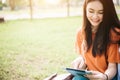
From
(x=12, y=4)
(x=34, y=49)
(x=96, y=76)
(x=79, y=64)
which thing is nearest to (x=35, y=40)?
(x=34, y=49)

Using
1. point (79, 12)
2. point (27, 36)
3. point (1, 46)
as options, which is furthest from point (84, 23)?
Answer: point (79, 12)

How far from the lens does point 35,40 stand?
21.5 ft

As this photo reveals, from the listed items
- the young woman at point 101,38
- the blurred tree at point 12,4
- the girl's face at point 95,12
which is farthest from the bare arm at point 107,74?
the blurred tree at point 12,4

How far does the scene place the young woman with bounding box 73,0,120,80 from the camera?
2.16 metres

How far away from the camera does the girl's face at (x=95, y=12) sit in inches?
85.7

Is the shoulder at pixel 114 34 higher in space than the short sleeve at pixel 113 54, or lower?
higher

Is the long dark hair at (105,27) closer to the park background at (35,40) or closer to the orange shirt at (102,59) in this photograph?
the orange shirt at (102,59)

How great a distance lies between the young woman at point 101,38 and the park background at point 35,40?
6.59ft

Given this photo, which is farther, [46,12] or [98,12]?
[46,12]

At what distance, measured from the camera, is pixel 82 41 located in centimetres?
240

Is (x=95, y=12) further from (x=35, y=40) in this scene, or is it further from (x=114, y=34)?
(x=35, y=40)

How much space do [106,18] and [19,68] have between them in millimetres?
2672

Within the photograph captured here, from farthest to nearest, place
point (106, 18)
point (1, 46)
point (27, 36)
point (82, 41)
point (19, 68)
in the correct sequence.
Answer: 1. point (27, 36)
2. point (1, 46)
3. point (19, 68)
4. point (82, 41)
5. point (106, 18)

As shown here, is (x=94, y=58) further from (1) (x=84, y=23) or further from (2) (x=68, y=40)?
(2) (x=68, y=40)
